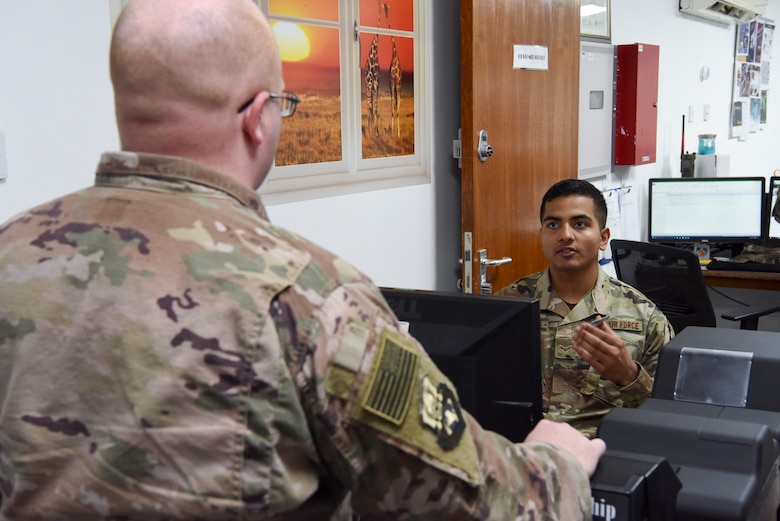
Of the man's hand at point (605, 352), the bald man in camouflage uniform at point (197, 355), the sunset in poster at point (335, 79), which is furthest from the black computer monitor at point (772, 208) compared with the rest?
the bald man in camouflage uniform at point (197, 355)

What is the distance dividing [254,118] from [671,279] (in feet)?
8.06

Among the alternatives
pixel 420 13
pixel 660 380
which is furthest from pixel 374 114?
pixel 660 380

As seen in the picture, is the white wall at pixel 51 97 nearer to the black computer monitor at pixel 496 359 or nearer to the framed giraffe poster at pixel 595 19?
the black computer monitor at pixel 496 359

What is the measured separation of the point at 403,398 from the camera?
2.54ft

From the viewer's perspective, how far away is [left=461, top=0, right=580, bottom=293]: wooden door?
270 cm

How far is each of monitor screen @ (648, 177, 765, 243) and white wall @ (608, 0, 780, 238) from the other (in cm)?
29

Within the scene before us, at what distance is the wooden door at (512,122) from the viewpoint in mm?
2699

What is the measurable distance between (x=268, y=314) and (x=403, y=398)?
5.8 inches

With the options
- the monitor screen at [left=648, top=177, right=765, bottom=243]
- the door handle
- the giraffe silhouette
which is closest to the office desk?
the monitor screen at [left=648, top=177, right=765, bottom=243]

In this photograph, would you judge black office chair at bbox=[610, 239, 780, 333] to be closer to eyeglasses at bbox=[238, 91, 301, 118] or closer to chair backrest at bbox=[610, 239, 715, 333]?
chair backrest at bbox=[610, 239, 715, 333]

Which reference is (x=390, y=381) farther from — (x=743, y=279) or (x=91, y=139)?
(x=743, y=279)

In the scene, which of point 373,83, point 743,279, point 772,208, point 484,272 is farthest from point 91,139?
point 772,208

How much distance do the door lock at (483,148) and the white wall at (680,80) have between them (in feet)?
4.74

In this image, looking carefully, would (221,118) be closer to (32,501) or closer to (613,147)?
(32,501)
